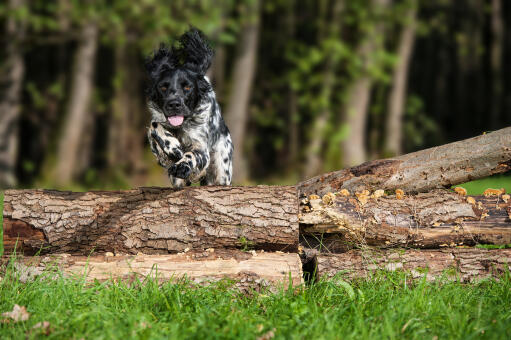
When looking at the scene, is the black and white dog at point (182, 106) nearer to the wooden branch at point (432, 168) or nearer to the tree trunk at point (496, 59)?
the wooden branch at point (432, 168)

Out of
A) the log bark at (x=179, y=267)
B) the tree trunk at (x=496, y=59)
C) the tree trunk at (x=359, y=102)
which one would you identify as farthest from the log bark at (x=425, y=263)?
the tree trunk at (x=496, y=59)

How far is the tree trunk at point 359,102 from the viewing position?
12.9 metres

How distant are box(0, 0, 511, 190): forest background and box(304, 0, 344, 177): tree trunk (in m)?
0.03

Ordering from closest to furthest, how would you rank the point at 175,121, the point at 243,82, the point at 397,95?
the point at 175,121, the point at 243,82, the point at 397,95

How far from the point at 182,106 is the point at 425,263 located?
2214 mm

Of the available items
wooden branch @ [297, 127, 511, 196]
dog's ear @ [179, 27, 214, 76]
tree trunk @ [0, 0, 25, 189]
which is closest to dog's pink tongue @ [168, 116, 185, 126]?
dog's ear @ [179, 27, 214, 76]

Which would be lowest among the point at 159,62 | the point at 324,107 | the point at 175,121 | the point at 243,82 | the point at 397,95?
the point at 175,121

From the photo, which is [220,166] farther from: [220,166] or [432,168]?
[432,168]

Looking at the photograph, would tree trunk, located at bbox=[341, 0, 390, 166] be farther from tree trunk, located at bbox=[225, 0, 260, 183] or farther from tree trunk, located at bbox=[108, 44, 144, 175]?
tree trunk, located at bbox=[108, 44, 144, 175]

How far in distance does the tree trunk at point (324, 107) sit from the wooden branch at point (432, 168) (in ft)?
27.4

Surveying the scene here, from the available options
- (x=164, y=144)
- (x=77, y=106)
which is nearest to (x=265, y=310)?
(x=164, y=144)

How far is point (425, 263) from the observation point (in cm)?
415

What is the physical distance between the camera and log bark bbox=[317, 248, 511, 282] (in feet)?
13.5

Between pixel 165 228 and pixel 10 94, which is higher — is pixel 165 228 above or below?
below
